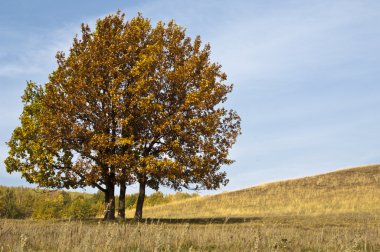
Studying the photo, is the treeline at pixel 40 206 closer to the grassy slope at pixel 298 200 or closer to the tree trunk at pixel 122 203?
the grassy slope at pixel 298 200

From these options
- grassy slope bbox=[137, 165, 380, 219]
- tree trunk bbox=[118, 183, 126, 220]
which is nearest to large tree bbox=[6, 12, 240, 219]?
tree trunk bbox=[118, 183, 126, 220]

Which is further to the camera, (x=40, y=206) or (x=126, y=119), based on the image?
(x=40, y=206)

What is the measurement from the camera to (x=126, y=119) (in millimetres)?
31969

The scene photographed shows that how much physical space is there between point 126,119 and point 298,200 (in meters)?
35.4

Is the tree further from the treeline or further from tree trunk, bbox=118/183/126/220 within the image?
tree trunk, bbox=118/183/126/220

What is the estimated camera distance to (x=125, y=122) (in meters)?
32.1

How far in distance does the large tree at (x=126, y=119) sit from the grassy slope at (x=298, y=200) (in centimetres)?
1673

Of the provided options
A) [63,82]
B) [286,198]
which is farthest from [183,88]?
[286,198]

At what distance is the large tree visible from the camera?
3294 centimetres

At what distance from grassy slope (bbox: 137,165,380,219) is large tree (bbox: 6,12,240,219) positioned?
54.9 ft

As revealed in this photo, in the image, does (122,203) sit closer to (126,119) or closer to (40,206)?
(126,119)

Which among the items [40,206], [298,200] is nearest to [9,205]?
[40,206]

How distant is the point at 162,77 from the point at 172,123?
387 centimetres

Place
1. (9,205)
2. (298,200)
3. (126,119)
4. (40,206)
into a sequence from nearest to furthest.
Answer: (126,119), (9,205), (40,206), (298,200)
